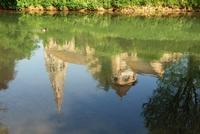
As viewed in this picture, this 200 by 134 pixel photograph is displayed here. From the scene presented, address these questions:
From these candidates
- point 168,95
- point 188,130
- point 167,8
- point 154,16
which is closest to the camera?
point 188,130

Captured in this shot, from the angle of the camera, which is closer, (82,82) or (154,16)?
(82,82)

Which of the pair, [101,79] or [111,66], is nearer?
[101,79]

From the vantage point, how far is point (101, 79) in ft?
81.5

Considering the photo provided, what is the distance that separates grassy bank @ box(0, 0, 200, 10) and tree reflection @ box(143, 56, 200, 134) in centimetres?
2773

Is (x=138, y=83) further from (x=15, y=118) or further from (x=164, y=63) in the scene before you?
(x=15, y=118)

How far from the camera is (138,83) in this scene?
25.5 m

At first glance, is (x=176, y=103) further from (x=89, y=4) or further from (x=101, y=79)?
(x=89, y=4)

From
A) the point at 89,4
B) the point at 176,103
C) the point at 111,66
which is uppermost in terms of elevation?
the point at 89,4

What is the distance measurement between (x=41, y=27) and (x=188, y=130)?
1051 inches

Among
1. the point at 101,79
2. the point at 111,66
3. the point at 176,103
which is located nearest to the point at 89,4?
the point at 111,66

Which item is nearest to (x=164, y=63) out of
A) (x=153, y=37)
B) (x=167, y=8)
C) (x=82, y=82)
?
(x=82, y=82)

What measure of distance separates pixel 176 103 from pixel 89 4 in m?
35.1

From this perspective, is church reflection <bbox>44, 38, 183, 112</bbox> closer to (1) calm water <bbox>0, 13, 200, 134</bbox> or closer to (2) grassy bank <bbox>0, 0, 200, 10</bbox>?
(1) calm water <bbox>0, 13, 200, 134</bbox>

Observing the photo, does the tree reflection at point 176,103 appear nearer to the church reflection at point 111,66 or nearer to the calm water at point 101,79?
the calm water at point 101,79
